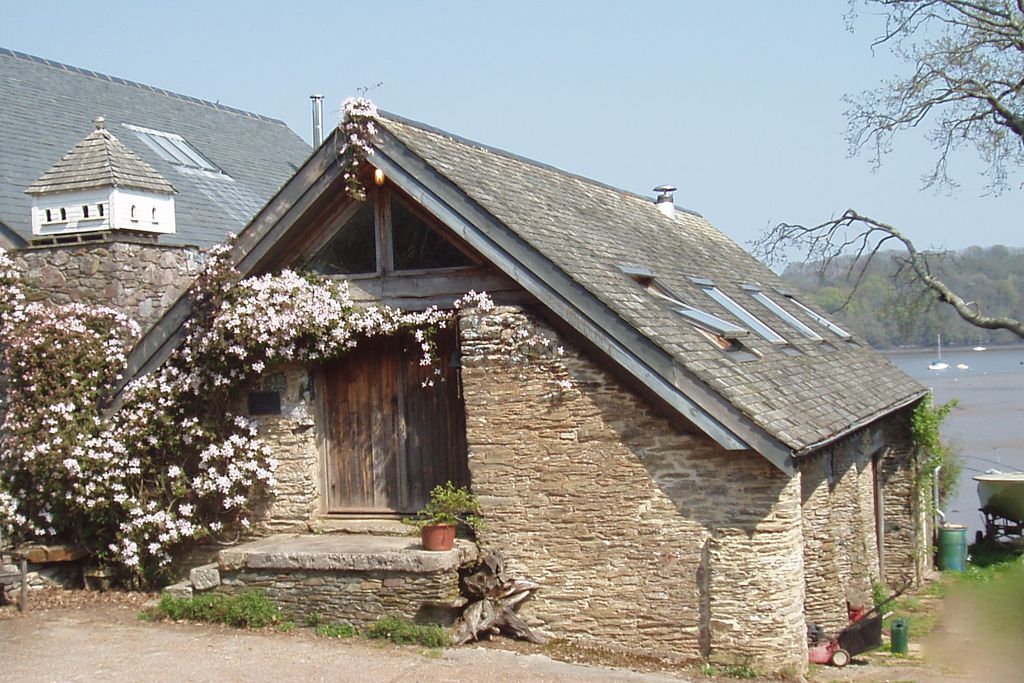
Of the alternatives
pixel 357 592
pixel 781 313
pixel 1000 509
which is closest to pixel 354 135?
pixel 357 592

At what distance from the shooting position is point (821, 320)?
58.4 feet

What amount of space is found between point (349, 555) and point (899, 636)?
6.06 metres

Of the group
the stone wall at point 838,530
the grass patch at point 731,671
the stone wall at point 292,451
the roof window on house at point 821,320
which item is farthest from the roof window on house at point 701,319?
the roof window on house at point 821,320

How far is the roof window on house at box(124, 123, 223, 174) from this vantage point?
17547 millimetres

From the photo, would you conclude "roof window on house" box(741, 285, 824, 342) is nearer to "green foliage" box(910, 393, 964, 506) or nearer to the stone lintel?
"green foliage" box(910, 393, 964, 506)

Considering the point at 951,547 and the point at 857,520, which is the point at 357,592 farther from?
the point at 951,547

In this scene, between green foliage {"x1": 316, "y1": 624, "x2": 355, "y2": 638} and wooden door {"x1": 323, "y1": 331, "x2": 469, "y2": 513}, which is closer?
green foliage {"x1": 316, "y1": 624, "x2": 355, "y2": 638}

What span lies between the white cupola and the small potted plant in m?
5.00

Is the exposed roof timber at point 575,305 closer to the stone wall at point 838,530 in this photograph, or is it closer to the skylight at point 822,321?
the stone wall at point 838,530

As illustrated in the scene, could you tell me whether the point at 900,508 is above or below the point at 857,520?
below

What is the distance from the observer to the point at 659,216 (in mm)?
17766

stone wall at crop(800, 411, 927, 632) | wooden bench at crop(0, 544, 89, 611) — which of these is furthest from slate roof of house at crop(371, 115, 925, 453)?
wooden bench at crop(0, 544, 89, 611)

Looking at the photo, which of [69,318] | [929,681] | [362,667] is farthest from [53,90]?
[929,681]

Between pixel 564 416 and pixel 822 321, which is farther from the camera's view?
pixel 822 321
